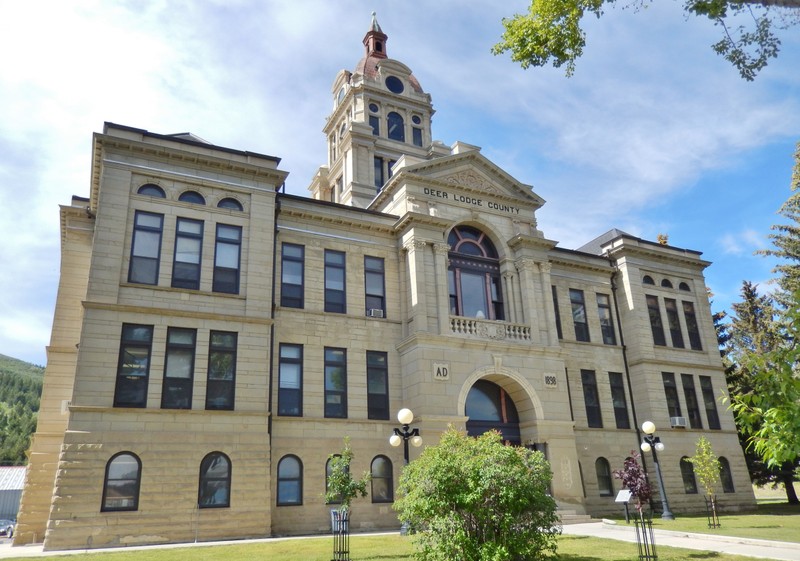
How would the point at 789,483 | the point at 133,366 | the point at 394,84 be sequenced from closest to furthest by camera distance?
the point at 133,366, the point at 789,483, the point at 394,84

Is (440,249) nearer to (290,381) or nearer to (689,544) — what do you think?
(290,381)

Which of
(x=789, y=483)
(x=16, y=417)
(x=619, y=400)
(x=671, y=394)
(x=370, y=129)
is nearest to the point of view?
(x=619, y=400)

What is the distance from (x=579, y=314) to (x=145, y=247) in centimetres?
2301

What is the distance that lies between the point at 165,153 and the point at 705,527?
83.8 ft

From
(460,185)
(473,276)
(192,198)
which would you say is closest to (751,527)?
(473,276)

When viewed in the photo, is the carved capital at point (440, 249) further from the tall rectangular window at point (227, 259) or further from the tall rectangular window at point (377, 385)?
the tall rectangular window at point (227, 259)

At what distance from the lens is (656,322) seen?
116 feet

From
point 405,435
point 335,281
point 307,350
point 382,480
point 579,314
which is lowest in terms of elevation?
point 382,480

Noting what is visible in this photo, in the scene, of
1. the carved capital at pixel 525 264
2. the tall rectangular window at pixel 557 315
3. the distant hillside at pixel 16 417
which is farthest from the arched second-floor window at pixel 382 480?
the distant hillside at pixel 16 417

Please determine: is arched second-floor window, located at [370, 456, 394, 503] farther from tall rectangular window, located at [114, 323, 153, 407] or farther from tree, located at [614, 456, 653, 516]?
tall rectangular window, located at [114, 323, 153, 407]

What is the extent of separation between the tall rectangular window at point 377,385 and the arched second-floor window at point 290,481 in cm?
377

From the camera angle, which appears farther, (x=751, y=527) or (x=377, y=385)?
(x=377, y=385)

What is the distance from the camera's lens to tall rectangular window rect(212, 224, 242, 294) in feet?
79.3

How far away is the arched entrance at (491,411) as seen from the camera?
1073 inches
